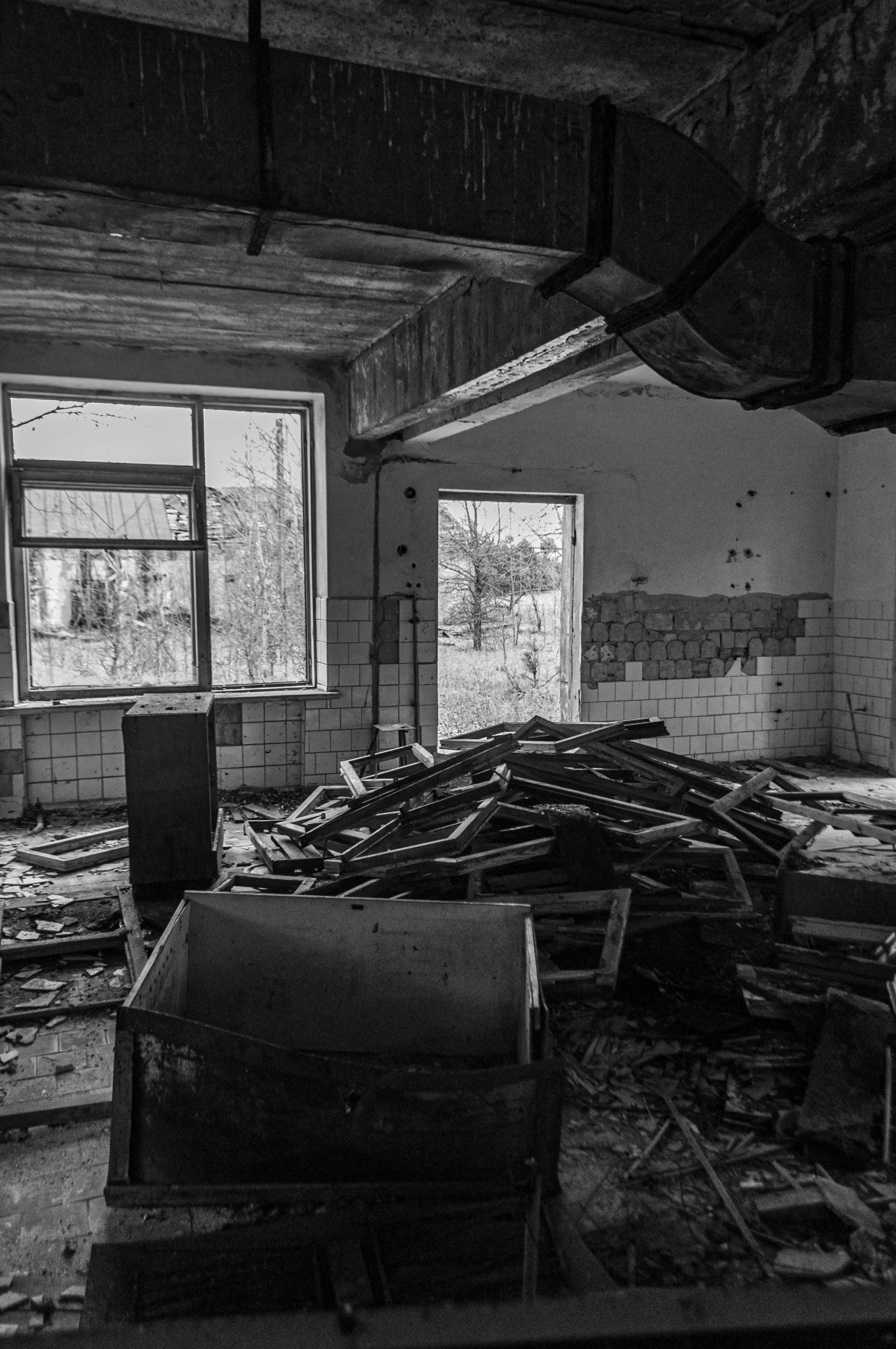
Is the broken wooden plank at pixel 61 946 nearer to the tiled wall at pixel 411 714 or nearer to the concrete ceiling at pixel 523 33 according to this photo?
the tiled wall at pixel 411 714

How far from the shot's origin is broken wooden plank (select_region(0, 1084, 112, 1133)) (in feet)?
9.18

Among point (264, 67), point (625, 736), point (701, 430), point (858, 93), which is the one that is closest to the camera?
point (264, 67)

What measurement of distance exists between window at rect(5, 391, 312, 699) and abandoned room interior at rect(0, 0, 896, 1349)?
0.03m

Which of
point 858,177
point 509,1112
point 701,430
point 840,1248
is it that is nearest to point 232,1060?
point 509,1112

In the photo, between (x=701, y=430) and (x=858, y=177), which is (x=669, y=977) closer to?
(x=858, y=177)

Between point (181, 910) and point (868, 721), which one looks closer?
point (181, 910)

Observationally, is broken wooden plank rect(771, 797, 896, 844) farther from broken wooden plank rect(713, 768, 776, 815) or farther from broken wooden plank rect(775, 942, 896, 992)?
broken wooden plank rect(775, 942, 896, 992)

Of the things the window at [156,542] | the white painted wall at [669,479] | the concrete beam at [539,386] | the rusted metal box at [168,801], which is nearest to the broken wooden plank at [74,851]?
the rusted metal box at [168,801]

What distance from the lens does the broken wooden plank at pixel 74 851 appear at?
511 centimetres

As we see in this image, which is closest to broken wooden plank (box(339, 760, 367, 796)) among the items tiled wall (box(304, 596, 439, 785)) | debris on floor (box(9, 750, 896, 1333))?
debris on floor (box(9, 750, 896, 1333))

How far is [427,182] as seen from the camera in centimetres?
217

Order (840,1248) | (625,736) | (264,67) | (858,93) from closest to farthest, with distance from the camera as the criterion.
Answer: (264,67), (858,93), (840,1248), (625,736)

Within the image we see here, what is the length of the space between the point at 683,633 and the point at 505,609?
161 cm

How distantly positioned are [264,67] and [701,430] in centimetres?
621
